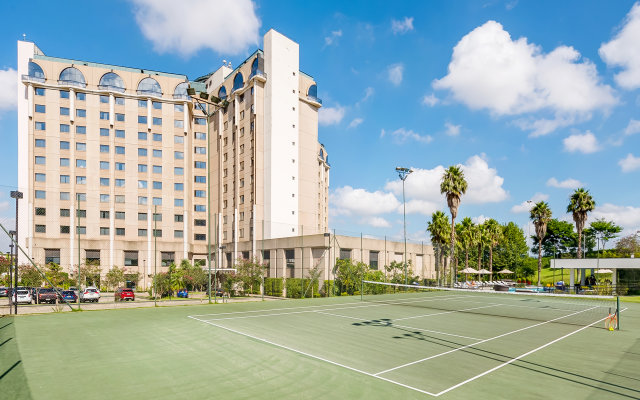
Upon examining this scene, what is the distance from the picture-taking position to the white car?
33719 millimetres

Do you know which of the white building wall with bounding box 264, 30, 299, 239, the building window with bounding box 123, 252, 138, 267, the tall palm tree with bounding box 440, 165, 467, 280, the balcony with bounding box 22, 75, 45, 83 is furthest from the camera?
the building window with bounding box 123, 252, 138, 267

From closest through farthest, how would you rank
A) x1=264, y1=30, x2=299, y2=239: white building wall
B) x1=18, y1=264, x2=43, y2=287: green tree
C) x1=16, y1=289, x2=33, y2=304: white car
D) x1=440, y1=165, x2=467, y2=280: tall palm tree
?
x1=16, y1=289, x2=33, y2=304: white car → x1=18, y1=264, x2=43, y2=287: green tree → x1=440, y1=165, x2=467, y2=280: tall palm tree → x1=264, y1=30, x2=299, y2=239: white building wall

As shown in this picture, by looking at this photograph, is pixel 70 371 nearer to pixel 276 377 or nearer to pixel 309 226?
pixel 276 377

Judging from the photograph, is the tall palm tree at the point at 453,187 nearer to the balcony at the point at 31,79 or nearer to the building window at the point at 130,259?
the building window at the point at 130,259

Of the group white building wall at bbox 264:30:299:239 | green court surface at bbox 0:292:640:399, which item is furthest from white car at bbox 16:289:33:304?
white building wall at bbox 264:30:299:239

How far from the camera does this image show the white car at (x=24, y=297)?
33719 millimetres

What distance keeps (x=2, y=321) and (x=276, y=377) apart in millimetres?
17235

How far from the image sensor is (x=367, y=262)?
44.2 meters

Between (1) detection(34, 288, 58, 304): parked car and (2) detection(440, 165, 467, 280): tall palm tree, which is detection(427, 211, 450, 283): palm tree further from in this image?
(1) detection(34, 288, 58, 304): parked car

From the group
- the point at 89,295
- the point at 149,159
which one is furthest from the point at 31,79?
the point at 89,295

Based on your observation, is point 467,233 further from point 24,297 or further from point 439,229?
point 24,297

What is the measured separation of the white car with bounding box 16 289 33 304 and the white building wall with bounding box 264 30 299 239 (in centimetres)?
3200

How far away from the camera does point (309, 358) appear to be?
11.2 m

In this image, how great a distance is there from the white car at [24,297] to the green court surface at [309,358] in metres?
18.3
